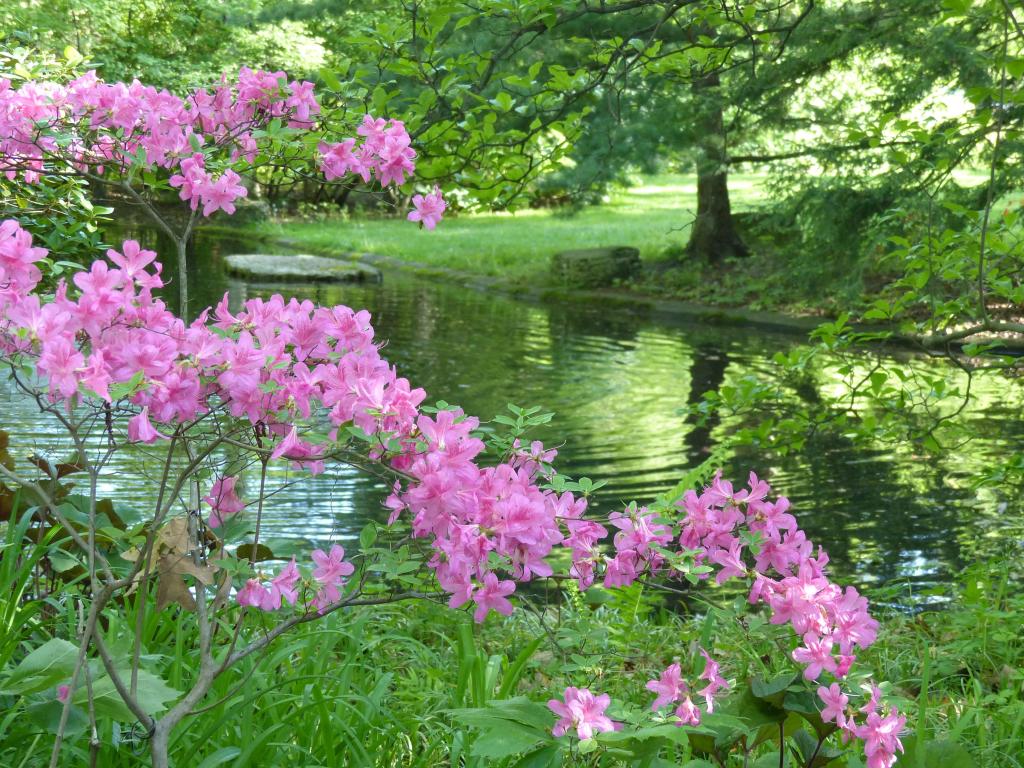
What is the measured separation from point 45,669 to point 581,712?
1.07 m

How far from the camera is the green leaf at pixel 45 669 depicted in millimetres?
2023

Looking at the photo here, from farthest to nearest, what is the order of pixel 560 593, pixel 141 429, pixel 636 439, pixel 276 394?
pixel 636 439, pixel 560 593, pixel 276 394, pixel 141 429

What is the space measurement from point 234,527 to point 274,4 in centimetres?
1830

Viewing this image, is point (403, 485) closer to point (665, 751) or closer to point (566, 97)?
point (665, 751)

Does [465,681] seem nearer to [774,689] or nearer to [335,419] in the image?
[774,689]

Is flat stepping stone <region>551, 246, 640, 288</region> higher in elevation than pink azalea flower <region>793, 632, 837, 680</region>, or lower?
lower

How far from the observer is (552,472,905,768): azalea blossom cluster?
71.4 inches

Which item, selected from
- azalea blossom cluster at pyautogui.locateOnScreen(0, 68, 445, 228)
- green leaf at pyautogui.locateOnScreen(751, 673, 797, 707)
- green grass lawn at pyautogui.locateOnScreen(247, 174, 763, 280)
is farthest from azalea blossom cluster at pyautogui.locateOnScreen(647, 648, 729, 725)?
green grass lawn at pyautogui.locateOnScreen(247, 174, 763, 280)

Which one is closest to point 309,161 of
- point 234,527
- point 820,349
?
point 234,527

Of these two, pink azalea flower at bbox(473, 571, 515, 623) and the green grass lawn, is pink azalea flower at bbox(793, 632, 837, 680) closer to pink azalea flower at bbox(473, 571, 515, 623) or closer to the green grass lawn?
pink azalea flower at bbox(473, 571, 515, 623)

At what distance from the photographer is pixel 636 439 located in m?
7.96

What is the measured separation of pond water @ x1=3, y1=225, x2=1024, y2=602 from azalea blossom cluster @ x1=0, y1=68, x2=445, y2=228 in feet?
2.41

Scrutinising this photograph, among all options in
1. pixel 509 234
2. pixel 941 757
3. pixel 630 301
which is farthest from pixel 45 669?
pixel 509 234

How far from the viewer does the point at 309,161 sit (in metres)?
2.89
